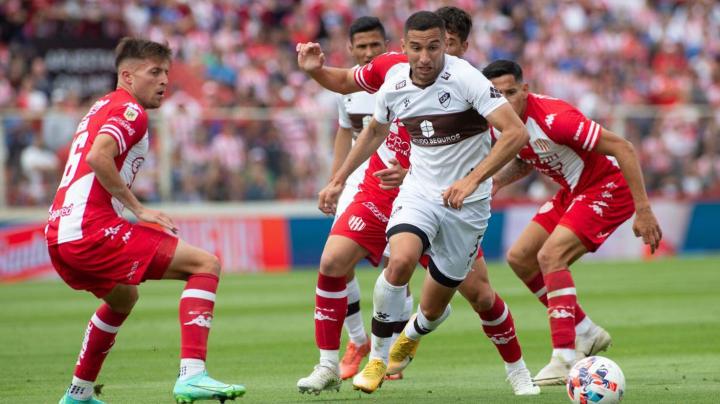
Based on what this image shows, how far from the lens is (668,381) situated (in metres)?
8.59

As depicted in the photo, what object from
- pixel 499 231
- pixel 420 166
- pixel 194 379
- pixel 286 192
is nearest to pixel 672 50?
pixel 499 231

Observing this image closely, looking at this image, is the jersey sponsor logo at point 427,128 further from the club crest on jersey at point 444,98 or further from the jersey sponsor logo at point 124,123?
the jersey sponsor logo at point 124,123

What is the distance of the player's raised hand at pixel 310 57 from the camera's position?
8.73 meters

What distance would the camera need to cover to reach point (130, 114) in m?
7.19

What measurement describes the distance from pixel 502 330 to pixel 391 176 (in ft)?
4.42

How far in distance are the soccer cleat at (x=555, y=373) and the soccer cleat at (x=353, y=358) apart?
1.63 metres

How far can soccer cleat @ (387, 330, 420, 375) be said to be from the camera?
339 inches

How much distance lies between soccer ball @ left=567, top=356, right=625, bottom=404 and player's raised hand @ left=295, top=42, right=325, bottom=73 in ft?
9.82

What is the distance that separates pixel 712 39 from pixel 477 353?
21357 mm

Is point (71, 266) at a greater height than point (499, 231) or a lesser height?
greater

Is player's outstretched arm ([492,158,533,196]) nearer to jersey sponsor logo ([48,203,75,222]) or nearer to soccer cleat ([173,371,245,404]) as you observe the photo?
soccer cleat ([173,371,245,404])

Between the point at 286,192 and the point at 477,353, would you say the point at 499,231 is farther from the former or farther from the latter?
the point at 477,353

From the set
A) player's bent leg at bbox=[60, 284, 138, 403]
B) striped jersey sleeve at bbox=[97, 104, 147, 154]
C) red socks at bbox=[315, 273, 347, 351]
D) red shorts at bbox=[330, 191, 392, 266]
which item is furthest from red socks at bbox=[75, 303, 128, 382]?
red shorts at bbox=[330, 191, 392, 266]

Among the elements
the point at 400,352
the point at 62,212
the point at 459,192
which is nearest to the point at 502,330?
the point at 400,352
